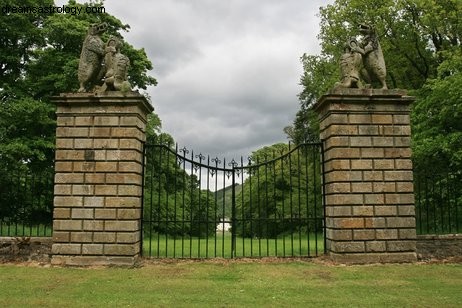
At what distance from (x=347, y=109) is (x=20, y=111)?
13.2 metres

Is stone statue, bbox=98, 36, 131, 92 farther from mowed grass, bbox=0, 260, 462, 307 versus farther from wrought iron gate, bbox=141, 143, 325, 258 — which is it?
mowed grass, bbox=0, 260, 462, 307

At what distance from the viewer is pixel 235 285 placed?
682 cm

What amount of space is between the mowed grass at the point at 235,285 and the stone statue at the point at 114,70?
3687mm

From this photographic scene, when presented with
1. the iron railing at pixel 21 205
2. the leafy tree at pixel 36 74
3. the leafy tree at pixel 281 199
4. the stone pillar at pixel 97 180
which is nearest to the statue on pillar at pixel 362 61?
the leafy tree at pixel 281 199

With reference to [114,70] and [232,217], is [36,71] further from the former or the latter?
[232,217]

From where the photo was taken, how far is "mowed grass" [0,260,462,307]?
19.1 feet

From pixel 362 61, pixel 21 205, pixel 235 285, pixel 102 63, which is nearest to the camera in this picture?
pixel 235 285

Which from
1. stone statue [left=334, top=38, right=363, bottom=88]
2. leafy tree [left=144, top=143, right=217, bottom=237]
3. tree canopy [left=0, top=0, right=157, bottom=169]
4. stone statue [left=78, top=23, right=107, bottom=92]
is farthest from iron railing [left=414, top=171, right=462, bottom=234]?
tree canopy [left=0, top=0, right=157, bottom=169]

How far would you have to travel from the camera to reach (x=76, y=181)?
8656 millimetres

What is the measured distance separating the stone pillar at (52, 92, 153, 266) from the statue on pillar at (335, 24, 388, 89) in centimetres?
440

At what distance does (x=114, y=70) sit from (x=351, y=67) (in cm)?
507

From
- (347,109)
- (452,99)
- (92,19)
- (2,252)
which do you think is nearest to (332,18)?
(452,99)

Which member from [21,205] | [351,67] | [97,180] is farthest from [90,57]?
[21,205]

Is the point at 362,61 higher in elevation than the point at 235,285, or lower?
higher
